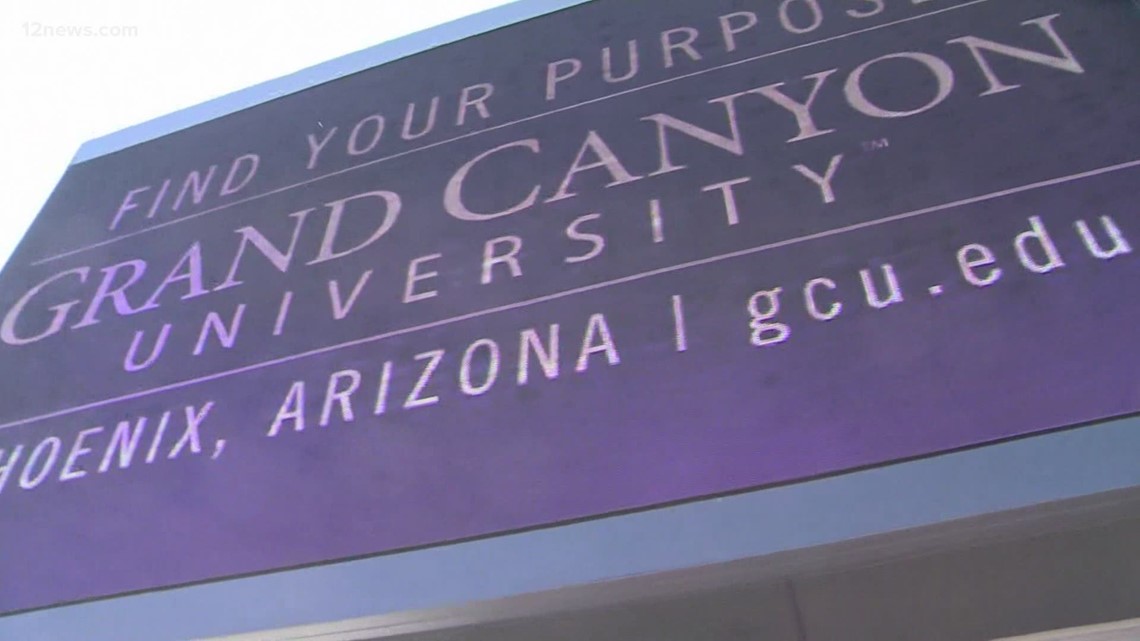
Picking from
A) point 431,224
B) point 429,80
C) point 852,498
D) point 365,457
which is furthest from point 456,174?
point 852,498

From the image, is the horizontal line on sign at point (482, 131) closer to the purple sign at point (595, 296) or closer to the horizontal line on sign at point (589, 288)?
the purple sign at point (595, 296)

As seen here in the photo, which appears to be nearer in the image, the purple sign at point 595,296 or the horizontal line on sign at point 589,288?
the purple sign at point 595,296

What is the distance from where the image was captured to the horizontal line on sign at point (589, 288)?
3.98 feet

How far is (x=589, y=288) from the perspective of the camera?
134 centimetres

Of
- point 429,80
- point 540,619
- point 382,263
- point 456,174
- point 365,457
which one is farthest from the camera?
point 429,80

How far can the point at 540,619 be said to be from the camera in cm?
104

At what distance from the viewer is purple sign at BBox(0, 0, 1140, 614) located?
1099 millimetres

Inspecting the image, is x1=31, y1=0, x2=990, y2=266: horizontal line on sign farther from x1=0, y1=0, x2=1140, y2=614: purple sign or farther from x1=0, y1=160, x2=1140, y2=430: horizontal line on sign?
x1=0, y1=160, x2=1140, y2=430: horizontal line on sign

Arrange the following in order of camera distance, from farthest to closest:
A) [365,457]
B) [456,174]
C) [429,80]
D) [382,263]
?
1. [429,80]
2. [456,174]
3. [382,263]
4. [365,457]

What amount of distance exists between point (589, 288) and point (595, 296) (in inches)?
0.8

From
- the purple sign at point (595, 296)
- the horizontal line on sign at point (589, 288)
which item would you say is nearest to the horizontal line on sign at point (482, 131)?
the purple sign at point (595, 296)

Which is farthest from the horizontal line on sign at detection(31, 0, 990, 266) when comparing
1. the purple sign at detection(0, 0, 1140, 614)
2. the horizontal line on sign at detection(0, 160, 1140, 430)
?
the horizontal line on sign at detection(0, 160, 1140, 430)

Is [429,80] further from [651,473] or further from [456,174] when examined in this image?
[651,473]

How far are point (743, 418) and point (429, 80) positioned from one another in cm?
109
